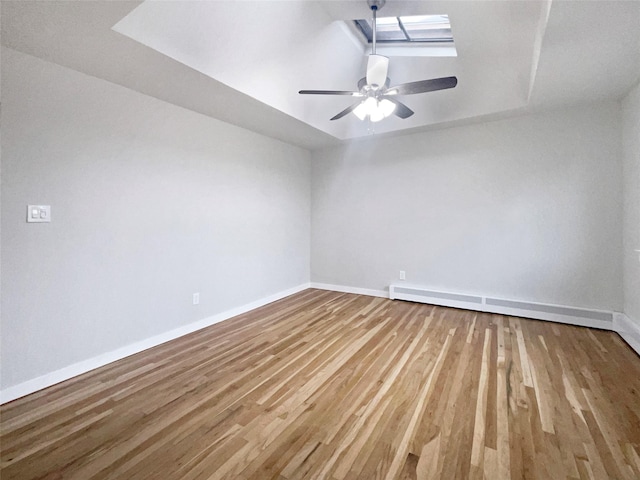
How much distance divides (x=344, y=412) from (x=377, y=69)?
269 centimetres

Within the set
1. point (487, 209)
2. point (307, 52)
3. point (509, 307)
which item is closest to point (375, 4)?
point (307, 52)

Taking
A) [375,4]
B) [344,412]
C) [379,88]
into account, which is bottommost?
[344,412]

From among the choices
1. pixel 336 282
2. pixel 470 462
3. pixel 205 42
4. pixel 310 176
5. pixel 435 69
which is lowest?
pixel 470 462

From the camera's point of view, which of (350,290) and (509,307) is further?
(350,290)

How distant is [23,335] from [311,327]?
2.38 metres

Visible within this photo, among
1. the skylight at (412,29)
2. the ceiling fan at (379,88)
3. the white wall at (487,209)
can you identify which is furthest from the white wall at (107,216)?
the skylight at (412,29)

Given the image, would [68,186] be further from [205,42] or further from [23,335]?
[205,42]

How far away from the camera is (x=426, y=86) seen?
89.3 inches

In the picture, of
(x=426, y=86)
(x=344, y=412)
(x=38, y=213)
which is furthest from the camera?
(x=426, y=86)

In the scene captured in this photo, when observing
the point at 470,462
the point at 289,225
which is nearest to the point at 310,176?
the point at 289,225

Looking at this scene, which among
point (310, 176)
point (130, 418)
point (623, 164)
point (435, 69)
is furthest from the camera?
point (310, 176)

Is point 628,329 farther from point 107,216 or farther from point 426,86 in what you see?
point 107,216

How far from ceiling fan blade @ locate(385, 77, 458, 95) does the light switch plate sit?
9.43 ft

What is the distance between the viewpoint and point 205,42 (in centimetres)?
215
